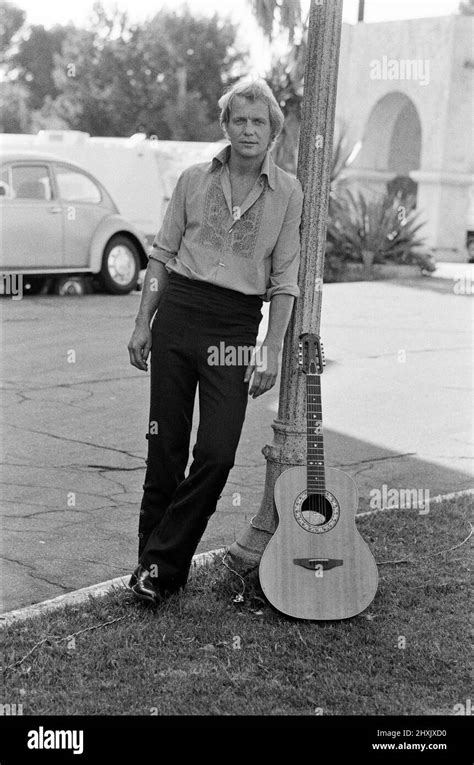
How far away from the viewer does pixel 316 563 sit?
4492 millimetres

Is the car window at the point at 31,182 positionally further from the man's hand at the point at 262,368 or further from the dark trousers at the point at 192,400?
the man's hand at the point at 262,368

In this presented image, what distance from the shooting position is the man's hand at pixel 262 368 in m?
4.40

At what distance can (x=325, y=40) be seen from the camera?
15.9 ft

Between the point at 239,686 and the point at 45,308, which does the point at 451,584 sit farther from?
the point at 45,308

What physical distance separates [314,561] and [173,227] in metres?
1.38

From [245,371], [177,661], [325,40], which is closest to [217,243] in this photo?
[245,371]

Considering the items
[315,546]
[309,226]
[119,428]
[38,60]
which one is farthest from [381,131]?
[38,60]

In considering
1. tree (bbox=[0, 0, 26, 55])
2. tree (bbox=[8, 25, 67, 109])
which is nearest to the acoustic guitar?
tree (bbox=[8, 25, 67, 109])

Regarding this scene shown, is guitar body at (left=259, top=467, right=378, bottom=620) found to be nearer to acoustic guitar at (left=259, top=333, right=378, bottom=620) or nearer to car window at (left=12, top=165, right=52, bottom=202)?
acoustic guitar at (left=259, top=333, right=378, bottom=620)

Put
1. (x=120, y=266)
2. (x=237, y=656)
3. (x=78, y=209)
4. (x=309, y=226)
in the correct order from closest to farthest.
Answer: (x=237, y=656) < (x=309, y=226) < (x=78, y=209) < (x=120, y=266)

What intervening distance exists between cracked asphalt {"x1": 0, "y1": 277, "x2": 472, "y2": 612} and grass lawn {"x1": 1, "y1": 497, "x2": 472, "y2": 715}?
1.74ft

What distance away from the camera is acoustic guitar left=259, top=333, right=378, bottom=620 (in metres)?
4.49

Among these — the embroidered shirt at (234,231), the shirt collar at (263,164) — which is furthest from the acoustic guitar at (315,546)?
the shirt collar at (263,164)

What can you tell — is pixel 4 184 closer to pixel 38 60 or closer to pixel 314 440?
pixel 314 440
